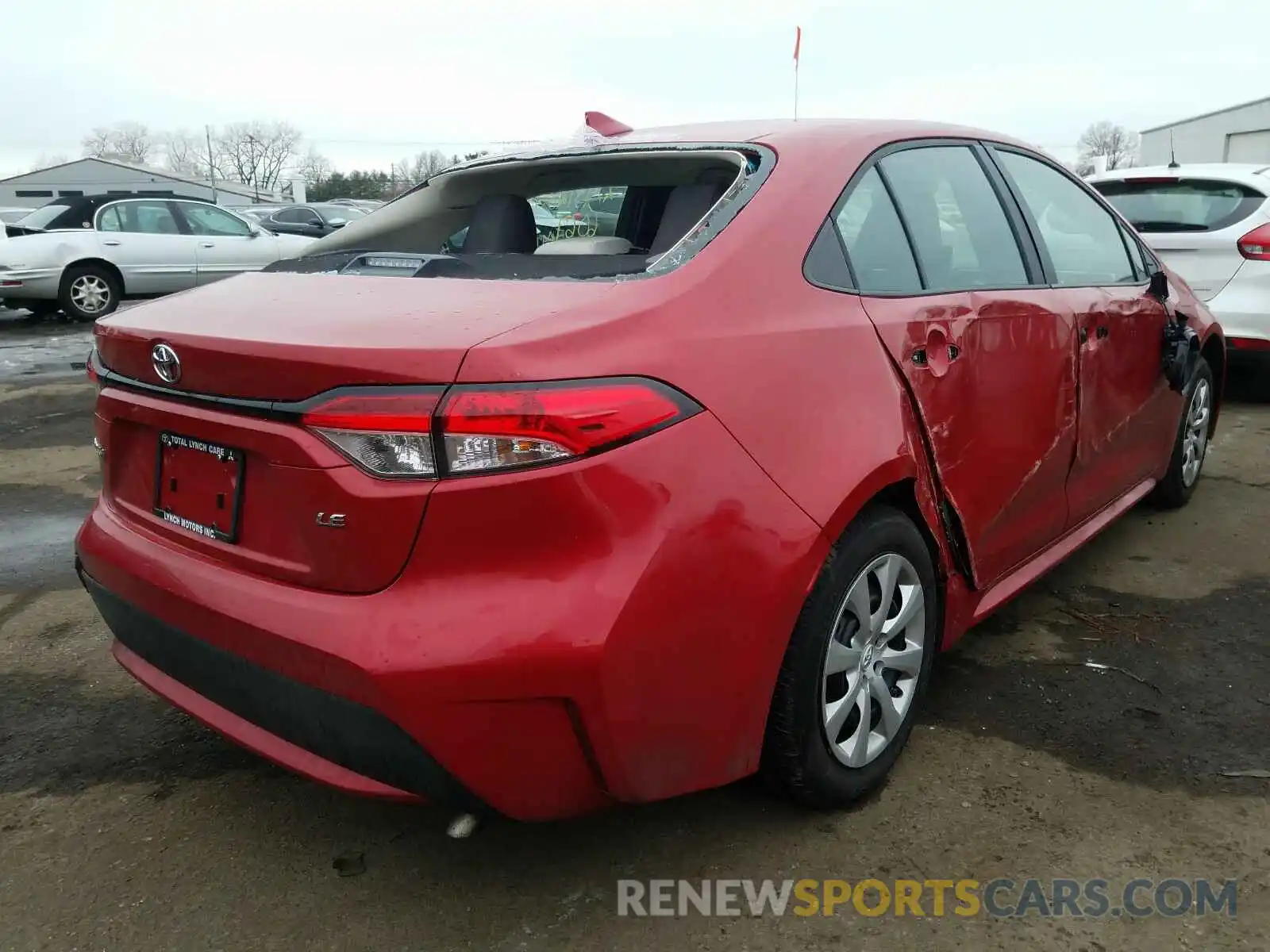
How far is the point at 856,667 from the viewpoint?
2.26m

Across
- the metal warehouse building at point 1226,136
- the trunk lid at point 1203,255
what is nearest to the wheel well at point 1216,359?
the trunk lid at point 1203,255

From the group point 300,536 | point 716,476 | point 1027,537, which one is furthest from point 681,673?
point 1027,537

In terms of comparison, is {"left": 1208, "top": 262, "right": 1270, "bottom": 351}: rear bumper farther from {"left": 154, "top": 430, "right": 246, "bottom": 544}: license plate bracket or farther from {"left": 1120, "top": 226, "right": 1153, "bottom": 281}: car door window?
{"left": 154, "top": 430, "right": 246, "bottom": 544}: license plate bracket

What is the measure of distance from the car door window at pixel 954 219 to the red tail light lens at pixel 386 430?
4.57ft

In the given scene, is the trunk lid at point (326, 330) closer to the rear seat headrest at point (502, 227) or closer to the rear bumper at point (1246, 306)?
the rear seat headrest at point (502, 227)

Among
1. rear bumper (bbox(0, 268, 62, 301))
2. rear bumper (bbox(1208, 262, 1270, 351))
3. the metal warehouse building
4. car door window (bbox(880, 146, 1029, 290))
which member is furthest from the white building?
car door window (bbox(880, 146, 1029, 290))

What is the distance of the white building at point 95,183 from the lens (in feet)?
199

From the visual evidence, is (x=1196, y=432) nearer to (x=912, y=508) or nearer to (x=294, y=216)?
(x=912, y=508)

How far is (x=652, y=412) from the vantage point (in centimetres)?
177

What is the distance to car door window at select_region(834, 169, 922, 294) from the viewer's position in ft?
7.64

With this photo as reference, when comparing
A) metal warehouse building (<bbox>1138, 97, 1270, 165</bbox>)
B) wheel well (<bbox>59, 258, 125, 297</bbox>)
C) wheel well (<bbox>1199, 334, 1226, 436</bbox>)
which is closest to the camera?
wheel well (<bbox>1199, 334, 1226, 436</bbox>)

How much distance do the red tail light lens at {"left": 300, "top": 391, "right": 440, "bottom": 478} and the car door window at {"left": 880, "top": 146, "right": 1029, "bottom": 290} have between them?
139 cm

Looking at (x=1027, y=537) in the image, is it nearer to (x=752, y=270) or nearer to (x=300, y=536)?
(x=752, y=270)

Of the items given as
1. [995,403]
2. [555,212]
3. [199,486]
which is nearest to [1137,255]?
[995,403]
